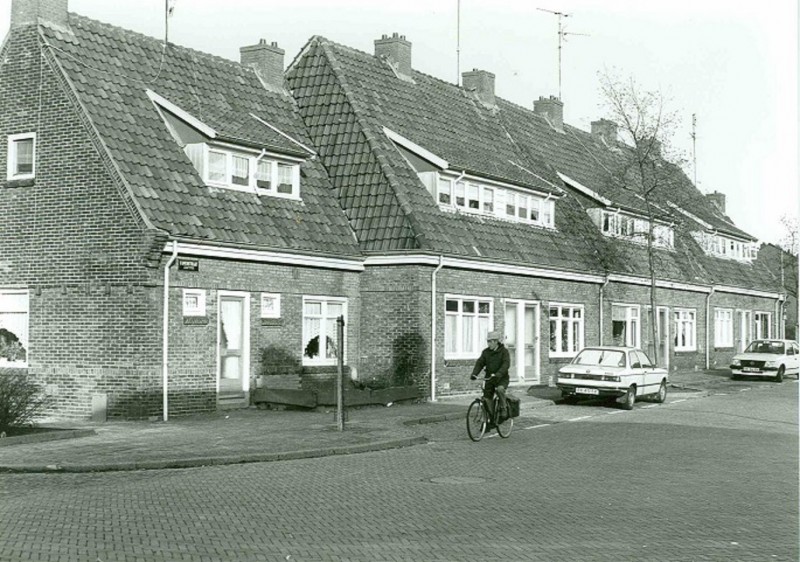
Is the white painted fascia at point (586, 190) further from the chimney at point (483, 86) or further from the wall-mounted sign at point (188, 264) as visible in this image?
the wall-mounted sign at point (188, 264)

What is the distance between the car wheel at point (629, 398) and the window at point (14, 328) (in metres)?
13.7

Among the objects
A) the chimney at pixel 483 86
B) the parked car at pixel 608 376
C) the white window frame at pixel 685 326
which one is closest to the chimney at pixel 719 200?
the white window frame at pixel 685 326

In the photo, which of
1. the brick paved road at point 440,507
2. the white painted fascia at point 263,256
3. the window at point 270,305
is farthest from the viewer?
the window at point 270,305

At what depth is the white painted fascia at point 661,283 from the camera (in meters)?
34.6

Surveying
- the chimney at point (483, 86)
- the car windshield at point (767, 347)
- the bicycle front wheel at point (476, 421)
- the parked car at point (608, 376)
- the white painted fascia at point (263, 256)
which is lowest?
the bicycle front wheel at point (476, 421)

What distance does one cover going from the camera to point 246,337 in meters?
22.7

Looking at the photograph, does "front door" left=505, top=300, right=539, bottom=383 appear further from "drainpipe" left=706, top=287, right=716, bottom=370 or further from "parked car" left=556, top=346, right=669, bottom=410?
"drainpipe" left=706, top=287, right=716, bottom=370

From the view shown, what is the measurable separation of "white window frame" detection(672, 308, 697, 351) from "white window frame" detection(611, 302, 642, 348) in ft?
11.1

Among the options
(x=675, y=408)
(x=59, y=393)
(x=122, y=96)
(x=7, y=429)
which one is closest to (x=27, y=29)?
(x=122, y=96)

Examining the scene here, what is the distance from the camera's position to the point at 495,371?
61.2 feet

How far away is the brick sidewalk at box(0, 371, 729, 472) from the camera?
14.7 m

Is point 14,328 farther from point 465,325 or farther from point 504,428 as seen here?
point 465,325

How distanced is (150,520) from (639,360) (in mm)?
18389

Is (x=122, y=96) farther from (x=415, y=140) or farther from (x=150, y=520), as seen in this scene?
(x=150, y=520)
